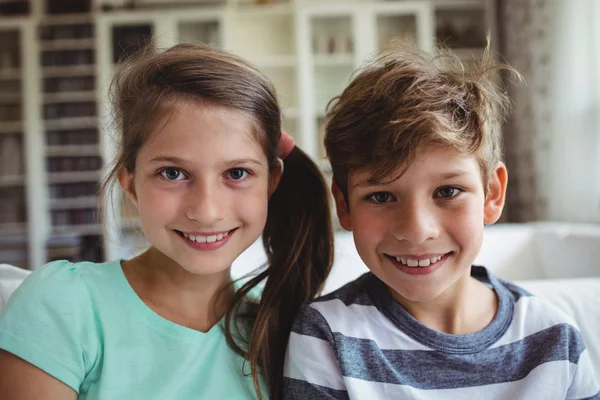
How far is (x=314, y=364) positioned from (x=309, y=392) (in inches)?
1.7

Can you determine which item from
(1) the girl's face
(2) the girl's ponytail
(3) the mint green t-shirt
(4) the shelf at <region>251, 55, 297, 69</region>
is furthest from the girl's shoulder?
(4) the shelf at <region>251, 55, 297, 69</region>

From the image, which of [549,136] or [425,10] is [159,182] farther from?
[425,10]

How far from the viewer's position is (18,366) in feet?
2.52

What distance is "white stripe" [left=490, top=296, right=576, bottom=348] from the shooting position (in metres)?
0.89

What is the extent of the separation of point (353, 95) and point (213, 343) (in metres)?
0.47

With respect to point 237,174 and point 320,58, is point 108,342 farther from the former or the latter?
point 320,58

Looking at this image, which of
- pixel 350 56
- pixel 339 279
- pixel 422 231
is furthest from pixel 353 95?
pixel 350 56

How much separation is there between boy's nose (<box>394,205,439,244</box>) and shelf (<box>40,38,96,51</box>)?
460cm

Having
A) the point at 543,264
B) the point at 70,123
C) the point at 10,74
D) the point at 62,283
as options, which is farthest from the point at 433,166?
the point at 10,74

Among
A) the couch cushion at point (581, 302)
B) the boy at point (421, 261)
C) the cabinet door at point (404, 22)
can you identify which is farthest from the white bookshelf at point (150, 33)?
the boy at point (421, 261)

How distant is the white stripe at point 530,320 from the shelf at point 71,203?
14.8 ft

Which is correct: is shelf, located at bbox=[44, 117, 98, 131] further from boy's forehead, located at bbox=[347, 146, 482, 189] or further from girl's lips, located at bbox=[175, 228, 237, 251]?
boy's forehead, located at bbox=[347, 146, 482, 189]

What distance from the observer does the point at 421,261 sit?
2.79ft

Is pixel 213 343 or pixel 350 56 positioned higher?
pixel 350 56
